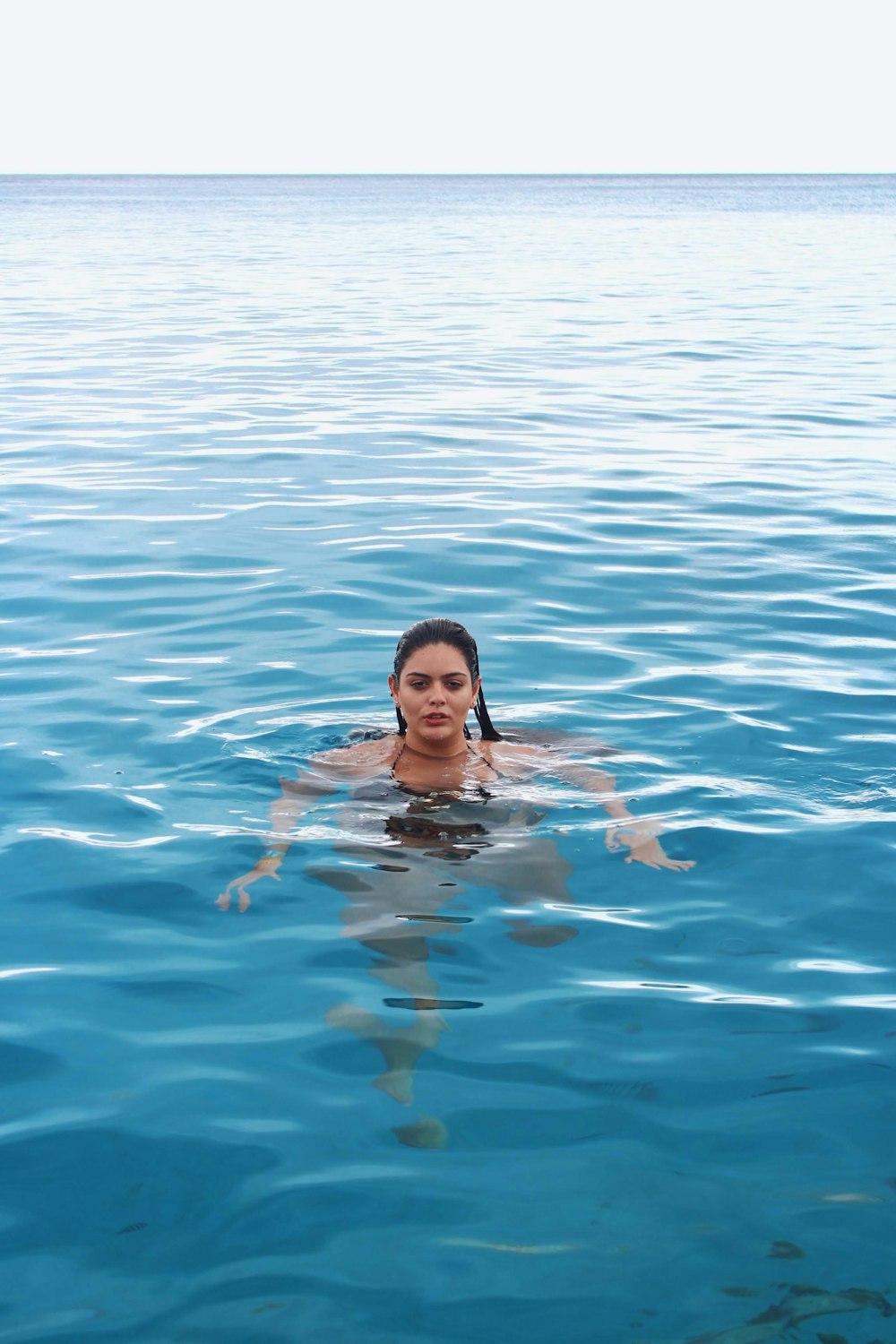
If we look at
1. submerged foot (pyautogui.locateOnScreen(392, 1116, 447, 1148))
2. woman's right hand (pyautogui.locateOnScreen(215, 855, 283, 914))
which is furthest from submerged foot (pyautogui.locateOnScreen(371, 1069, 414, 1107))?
woman's right hand (pyautogui.locateOnScreen(215, 855, 283, 914))

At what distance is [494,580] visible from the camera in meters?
9.95

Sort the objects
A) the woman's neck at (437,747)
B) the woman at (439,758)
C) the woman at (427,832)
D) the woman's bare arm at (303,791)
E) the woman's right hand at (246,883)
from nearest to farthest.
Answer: the woman at (427,832)
the woman's right hand at (246,883)
the woman's bare arm at (303,791)
the woman at (439,758)
the woman's neck at (437,747)

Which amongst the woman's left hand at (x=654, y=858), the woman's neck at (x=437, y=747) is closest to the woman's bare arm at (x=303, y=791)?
the woman's neck at (x=437, y=747)

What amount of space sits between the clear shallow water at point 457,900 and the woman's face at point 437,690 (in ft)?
1.53

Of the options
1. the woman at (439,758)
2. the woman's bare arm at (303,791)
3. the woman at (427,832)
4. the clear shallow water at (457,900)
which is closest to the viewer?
the clear shallow water at (457,900)

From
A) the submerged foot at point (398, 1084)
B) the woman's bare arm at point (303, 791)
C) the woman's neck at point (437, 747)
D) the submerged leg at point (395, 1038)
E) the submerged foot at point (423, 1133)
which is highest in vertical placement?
the woman's neck at point (437, 747)

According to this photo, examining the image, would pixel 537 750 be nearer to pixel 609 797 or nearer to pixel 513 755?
pixel 513 755

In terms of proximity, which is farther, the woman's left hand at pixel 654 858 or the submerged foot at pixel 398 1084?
the woman's left hand at pixel 654 858

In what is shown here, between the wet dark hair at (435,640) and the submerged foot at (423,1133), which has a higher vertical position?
the wet dark hair at (435,640)

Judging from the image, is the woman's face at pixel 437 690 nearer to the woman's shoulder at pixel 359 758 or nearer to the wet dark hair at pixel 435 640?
the wet dark hair at pixel 435 640

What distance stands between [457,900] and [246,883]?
81 centimetres

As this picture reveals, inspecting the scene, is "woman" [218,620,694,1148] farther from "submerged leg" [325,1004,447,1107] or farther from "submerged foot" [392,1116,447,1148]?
"submerged foot" [392,1116,447,1148]

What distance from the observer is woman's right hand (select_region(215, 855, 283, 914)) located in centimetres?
540

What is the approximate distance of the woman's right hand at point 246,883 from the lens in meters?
5.40
